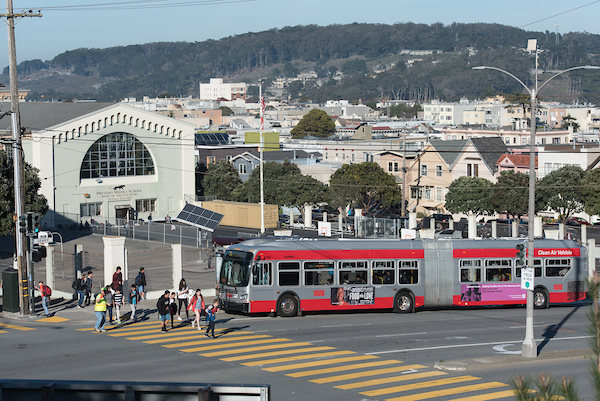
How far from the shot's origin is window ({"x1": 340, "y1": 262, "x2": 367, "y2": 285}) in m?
29.9

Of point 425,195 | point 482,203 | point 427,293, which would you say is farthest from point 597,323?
point 425,195

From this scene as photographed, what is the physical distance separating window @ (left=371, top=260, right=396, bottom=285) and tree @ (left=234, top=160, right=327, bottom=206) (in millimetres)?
47531

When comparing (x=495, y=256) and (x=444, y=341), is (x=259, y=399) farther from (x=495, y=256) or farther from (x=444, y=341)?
(x=495, y=256)

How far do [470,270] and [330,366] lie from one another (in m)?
13.0

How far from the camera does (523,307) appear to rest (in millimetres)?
33812

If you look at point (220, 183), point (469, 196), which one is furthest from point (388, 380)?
point (220, 183)

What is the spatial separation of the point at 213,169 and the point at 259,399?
84.2m

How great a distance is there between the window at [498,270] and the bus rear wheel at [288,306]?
9.05 metres

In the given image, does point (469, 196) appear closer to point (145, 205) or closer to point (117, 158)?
point (145, 205)

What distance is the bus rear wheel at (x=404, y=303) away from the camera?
101ft

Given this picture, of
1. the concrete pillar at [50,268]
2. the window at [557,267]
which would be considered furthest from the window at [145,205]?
the window at [557,267]

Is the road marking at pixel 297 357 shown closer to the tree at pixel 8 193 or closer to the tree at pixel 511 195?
the tree at pixel 8 193

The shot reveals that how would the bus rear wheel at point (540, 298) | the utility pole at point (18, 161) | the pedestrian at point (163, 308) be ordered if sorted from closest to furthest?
1. the pedestrian at point (163, 308)
2. the utility pole at point (18, 161)
3. the bus rear wheel at point (540, 298)

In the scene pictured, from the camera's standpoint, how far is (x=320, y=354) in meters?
22.2
